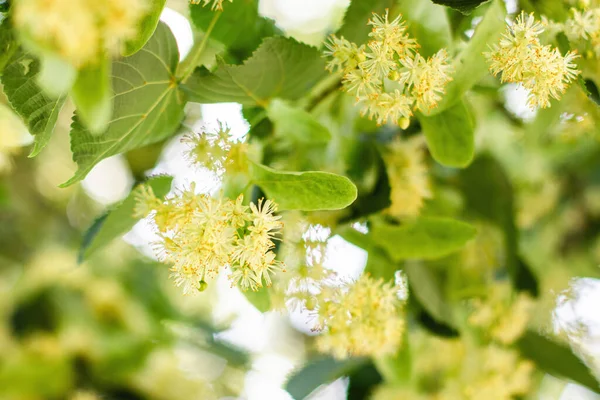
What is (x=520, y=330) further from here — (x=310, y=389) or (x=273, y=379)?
(x=273, y=379)

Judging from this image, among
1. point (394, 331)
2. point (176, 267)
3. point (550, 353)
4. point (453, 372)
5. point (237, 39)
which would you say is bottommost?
point (453, 372)

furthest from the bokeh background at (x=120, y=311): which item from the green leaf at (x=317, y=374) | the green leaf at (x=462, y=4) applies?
the green leaf at (x=462, y=4)

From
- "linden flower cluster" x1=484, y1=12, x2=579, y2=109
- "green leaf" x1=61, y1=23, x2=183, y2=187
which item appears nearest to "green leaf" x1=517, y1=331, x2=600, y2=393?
"linden flower cluster" x1=484, y1=12, x2=579, y2=109

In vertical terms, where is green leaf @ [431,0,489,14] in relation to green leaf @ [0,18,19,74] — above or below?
above

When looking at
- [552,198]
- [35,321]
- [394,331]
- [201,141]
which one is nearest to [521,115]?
[552,198]

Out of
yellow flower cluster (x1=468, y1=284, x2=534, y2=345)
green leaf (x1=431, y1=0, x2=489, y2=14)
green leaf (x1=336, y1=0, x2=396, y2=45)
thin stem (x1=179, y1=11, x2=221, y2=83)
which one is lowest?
yellow flower cluster (x1=468, y1=284, x2=534, y2=345)

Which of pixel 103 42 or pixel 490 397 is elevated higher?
pixel 103 42

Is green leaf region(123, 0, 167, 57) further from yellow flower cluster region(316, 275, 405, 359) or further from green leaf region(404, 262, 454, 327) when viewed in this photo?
green leaf region(404, 262, 454, 327)

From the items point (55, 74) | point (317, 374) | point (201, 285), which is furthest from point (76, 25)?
point (317, 374)
